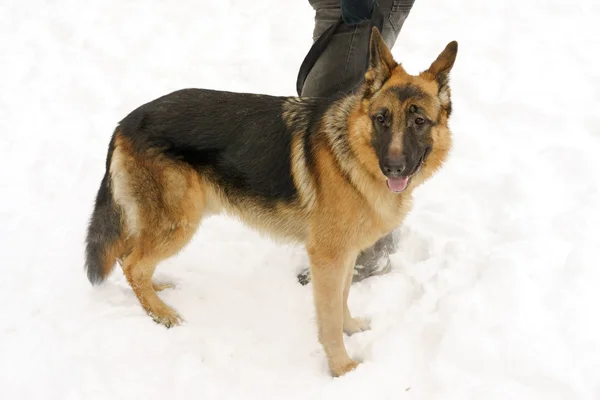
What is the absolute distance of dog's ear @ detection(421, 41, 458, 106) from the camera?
2.68m

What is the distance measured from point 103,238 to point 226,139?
1.09 m

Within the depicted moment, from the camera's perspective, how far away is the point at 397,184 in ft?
8.61

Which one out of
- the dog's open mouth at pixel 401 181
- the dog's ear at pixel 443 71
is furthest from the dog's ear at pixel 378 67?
the dog's open mouth at pixel 401 181

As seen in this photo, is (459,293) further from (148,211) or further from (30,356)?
(30,356)

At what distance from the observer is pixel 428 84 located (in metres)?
2.67

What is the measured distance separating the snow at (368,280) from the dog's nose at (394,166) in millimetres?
1123

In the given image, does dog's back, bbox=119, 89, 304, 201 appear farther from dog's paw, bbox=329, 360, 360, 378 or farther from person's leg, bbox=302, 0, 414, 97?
dog's paw, bbox=329, 360, 360, 378

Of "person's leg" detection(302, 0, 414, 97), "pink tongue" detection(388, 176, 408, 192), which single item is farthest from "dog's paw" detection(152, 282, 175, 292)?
"pink tongue" detection(388, 176, 408, 192)

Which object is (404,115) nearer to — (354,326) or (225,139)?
(225,139)

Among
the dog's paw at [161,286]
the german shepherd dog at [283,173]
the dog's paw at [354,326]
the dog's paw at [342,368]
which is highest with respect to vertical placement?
the german shepherd dog at [283,173]

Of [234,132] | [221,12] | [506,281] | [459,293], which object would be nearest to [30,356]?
[234,132]

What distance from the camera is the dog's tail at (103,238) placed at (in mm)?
3191

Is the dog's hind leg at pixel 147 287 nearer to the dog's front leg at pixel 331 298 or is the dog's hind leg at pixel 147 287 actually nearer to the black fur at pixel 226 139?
the black fur at pixel 226 139

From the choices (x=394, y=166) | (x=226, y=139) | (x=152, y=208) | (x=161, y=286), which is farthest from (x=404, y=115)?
(x=161, y=286)
